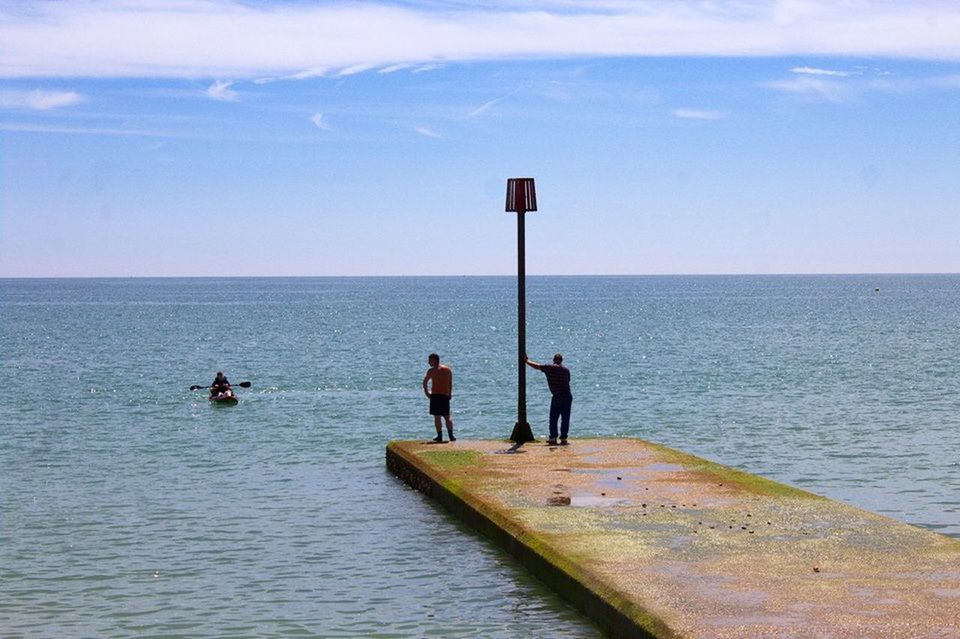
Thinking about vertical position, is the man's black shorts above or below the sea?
above

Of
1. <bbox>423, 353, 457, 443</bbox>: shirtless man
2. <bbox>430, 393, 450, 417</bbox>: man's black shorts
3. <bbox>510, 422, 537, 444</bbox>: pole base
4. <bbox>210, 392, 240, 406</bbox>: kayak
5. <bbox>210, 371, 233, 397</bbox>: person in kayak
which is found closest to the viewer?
<bbox>510, 422, 537, 444</bbox>: pole base

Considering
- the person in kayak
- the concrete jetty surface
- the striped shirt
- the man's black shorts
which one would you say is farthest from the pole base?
the person in kayak

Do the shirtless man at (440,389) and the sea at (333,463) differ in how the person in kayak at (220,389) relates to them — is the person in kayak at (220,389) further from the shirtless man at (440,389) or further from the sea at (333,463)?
the shirtless man at (440,389)

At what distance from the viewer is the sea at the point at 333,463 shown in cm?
1405

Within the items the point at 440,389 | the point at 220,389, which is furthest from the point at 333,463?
the point at 220,389

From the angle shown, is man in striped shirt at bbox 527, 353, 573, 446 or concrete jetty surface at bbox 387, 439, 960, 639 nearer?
concrete jetty surface at bbox 387, 439, 960, 639

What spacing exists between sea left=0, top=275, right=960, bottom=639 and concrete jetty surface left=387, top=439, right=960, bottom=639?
538 millimetres

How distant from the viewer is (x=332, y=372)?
58781mm

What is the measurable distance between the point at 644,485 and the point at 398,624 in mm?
5825

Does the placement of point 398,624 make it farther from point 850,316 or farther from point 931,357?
point 850,316

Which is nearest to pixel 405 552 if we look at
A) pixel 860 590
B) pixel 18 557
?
pixel 18 557

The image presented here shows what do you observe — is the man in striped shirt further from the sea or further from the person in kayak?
the person in kayak

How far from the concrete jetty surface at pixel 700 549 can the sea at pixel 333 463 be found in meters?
0.54

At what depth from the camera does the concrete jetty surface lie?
10695mm
